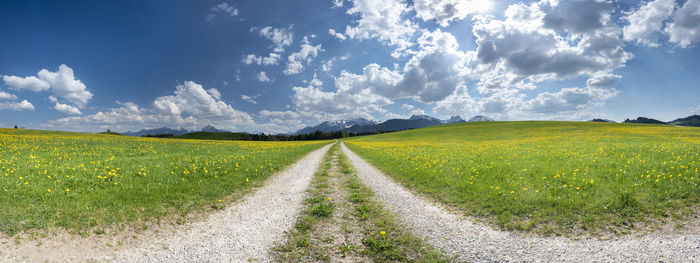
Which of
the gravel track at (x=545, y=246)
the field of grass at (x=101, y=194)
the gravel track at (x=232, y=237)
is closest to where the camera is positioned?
the gravel track at (x=545, y=246)

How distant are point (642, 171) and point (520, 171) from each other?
4.52 m

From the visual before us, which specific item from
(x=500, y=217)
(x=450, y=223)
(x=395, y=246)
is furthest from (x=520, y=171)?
(x=395, y=246)

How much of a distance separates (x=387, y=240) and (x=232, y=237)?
4258mm

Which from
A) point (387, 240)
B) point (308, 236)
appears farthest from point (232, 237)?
point (387, 240)

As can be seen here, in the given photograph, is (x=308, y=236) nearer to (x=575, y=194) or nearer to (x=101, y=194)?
(x=101, y=194)

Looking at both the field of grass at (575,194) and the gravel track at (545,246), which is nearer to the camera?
the gravel track at (545,246)

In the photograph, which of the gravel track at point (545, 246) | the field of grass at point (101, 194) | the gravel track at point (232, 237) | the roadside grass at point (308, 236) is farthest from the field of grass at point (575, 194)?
the field of grass at point (101, 194)

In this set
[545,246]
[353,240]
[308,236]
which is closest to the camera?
[545,246]

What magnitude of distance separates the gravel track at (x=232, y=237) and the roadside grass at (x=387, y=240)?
2.37 m

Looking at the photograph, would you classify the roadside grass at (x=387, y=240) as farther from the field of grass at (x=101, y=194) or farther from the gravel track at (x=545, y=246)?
the field of grass at (x=101, y=194)

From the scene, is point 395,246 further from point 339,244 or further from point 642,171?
point 642,171

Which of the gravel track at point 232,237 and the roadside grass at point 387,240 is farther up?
the gravel track at point 232,237

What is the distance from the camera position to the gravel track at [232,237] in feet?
18.7

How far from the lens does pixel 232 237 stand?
6.71m
